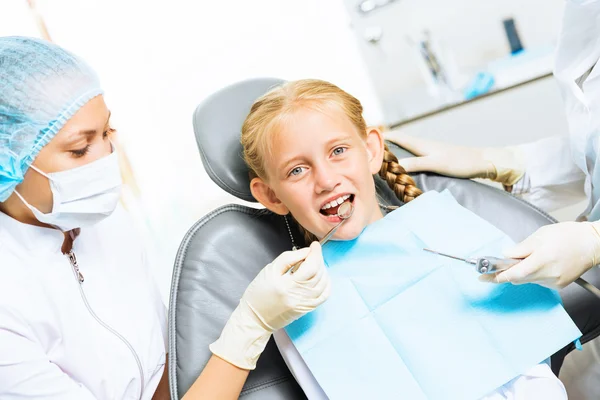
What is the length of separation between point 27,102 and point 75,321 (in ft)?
1.63

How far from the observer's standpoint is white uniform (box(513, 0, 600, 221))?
1370 mm

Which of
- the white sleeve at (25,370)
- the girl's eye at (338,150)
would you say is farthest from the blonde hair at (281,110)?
the white sleeve at (25,370)

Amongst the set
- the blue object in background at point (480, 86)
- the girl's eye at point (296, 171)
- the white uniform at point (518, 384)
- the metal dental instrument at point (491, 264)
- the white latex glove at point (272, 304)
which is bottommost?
the white uniform at point (518, 384)

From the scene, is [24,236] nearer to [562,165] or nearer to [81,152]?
[81,152]

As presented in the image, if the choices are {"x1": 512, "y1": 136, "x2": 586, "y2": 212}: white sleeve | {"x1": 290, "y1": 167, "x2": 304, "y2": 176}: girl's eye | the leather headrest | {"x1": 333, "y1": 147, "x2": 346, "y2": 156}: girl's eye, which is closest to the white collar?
the leather headrest

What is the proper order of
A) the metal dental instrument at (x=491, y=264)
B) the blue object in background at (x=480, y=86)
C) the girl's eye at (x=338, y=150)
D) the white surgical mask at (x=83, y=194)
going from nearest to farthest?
the metal dental instrument at (x=491, y=264), the white surgical mask at (x=83, y=194), the girl's eye at (x=338, y=150), the blue object in background at (x=480, y=86)

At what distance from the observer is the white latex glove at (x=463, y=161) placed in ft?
4.99

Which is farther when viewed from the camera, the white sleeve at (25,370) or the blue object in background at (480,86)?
the blue object in background at (480,86)

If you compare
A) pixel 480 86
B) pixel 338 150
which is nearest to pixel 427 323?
pixel 338 150

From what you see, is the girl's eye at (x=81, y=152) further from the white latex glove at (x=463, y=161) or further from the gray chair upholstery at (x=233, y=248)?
the white latex glove at (x=463, y=161)

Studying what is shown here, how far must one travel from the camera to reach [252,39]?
3033 mm

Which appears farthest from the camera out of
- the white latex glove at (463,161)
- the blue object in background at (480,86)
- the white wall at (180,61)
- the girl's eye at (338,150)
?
the white wall at (180,61)

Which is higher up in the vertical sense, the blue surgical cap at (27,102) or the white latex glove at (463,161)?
the blue surgical cap at (27,102)

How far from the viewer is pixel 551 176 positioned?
159 cm
